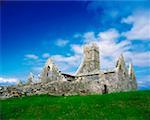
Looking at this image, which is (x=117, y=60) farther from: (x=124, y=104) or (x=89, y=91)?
(x=124, y=104)

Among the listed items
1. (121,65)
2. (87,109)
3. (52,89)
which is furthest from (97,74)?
(87,109)

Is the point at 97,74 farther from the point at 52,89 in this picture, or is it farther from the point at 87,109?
the point at 87,109

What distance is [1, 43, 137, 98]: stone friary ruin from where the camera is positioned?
37.7 m

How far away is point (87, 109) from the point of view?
24.2 metres

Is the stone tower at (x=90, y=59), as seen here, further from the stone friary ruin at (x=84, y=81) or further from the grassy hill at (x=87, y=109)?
the grassy hill at (x=87, y=109)

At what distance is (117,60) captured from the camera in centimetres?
5378

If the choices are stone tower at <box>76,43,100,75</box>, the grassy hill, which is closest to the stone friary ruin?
stone tower at <box>76,43,100,75</box>

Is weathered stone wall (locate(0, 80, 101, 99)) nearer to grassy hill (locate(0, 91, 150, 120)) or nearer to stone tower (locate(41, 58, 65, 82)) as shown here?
stone tower (locate(41, 58, 65, 82))

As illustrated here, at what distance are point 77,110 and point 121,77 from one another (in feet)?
98.4

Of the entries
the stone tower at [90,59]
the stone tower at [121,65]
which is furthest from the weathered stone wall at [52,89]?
the stone tower at [90,59]

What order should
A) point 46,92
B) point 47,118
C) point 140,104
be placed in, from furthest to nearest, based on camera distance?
1. point 46,92
2. point 140,104
3. point 47,118

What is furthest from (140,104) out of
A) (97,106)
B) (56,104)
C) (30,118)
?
(30,118)

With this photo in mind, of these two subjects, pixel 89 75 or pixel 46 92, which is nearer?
pixel 46 92

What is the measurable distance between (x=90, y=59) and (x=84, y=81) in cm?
1565
